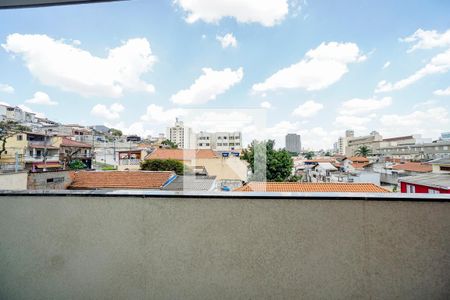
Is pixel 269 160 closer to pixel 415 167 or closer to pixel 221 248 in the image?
pixel 221 248

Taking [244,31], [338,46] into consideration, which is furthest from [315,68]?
[244,31]

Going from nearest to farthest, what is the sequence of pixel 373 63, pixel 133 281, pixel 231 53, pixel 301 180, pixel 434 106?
1. pixel 133 281
2. pixel 434 106
3. pixel 373 63
4. pixel 301 180
5. pixel 231 53

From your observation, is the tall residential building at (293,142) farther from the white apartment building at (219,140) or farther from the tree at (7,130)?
the tree at (7,130)

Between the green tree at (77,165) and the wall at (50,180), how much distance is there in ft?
0.28

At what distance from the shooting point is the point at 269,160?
150 cm

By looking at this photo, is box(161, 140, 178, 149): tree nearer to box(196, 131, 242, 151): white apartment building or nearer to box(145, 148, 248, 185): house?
box(145, 148, 248, 185): house

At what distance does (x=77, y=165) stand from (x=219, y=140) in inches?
41.8

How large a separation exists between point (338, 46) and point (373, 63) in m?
0.26

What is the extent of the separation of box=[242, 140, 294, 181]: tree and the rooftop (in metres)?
0.63

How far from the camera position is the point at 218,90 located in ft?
5.48

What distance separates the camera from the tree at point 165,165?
1.68 m

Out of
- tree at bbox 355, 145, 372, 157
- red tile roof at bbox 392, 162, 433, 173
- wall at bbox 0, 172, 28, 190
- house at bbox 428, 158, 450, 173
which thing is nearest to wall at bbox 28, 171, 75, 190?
wall at bbox 0, 172, 28, 190

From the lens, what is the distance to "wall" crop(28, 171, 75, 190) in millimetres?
1226

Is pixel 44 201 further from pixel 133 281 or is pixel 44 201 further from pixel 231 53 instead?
pixel 231 53
